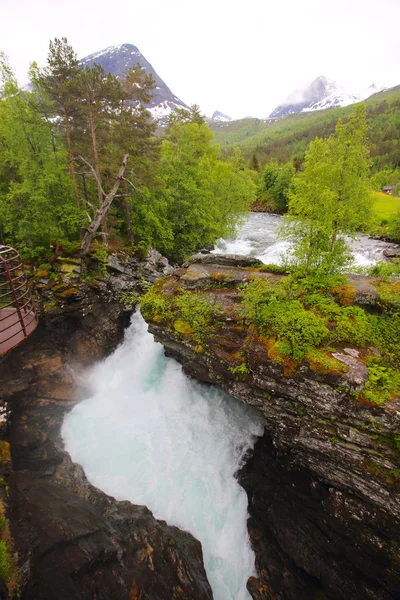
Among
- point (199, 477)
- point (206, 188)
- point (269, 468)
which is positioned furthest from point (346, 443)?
point (206, 188)

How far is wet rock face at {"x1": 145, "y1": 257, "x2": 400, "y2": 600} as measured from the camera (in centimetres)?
684

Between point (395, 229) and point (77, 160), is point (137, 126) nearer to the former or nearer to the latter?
point (77, 160)

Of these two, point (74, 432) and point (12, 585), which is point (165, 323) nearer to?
point (74, 432)

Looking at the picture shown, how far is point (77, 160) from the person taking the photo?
17562 millimetres

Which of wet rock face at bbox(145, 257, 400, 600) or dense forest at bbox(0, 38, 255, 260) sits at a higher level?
dense forest at bbox(0, 38, 255, 260)

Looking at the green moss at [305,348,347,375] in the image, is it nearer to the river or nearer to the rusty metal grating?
the river

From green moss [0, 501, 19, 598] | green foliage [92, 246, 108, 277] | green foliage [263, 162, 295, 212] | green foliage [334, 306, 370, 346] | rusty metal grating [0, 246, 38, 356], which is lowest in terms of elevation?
green moss [0, 501, 19, 598]

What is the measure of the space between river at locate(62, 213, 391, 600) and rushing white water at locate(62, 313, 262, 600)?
0.10ft

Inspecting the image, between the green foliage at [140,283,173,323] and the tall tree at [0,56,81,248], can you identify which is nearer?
the green foliage at [140,283,173,323]

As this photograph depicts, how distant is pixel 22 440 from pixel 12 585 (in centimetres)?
634

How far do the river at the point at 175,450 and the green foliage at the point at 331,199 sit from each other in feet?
24.6

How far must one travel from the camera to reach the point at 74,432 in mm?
11383

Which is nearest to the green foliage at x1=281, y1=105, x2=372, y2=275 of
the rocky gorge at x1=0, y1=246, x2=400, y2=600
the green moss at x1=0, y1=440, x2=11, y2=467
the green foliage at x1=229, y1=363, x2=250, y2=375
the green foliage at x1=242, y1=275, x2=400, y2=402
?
the green foliage at x1=242, y1=275, x2=400, y2=402

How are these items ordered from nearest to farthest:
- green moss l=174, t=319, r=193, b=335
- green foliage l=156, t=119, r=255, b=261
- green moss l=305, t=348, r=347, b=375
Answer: green moss l=305, t=348, r=347, b=375 < green moss l=174, t=319, r=193, b=335 < green foliage l=156, t=119, r=255, b=261
